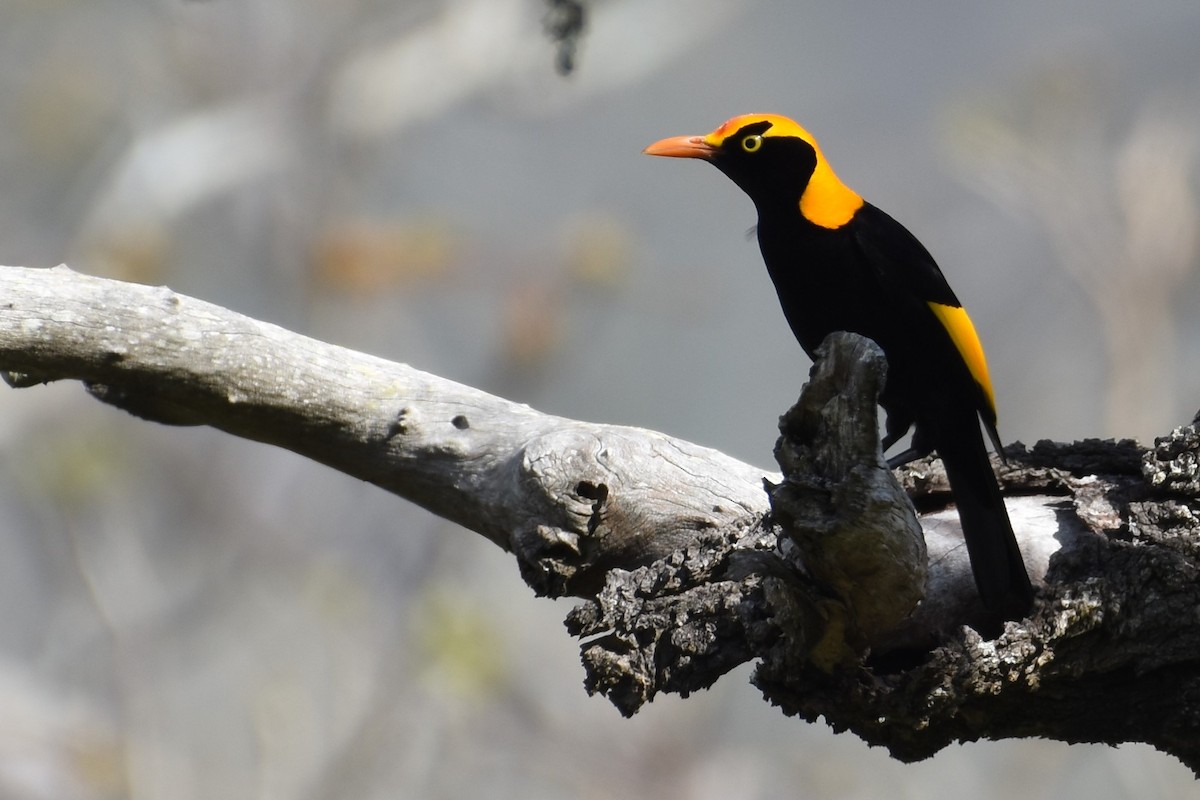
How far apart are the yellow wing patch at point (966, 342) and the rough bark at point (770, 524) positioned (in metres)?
0.22

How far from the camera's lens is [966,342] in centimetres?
306

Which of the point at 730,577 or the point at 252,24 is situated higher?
the point at 252,24

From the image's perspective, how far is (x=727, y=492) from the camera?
2.84 m

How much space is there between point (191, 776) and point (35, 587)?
2.37 metres

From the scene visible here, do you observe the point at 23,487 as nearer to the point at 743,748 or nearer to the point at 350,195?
the point at 350,195

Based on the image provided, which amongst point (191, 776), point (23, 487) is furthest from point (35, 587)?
point (191, 776)

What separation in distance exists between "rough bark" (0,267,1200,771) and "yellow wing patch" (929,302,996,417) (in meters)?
0.22

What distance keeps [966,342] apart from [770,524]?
2.81 feet

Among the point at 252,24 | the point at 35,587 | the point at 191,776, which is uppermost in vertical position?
the point at 252,24

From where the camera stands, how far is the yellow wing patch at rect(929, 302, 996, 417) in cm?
305

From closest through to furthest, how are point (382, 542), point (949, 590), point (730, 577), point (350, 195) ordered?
1. point (730, 577)
2. point (949, 590)
3. point (382, 542)
4. point (350, 195)

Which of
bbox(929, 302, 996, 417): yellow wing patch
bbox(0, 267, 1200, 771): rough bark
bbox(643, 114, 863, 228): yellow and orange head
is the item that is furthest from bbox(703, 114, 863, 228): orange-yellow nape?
bbox(0, 267, 1200, 771): rough bark

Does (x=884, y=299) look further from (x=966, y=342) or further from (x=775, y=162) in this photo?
(x=775, y=162)

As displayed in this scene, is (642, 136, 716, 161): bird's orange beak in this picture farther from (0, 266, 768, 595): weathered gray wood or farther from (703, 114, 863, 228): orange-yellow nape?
(0, 266, 768, 595): weathered gray wood
